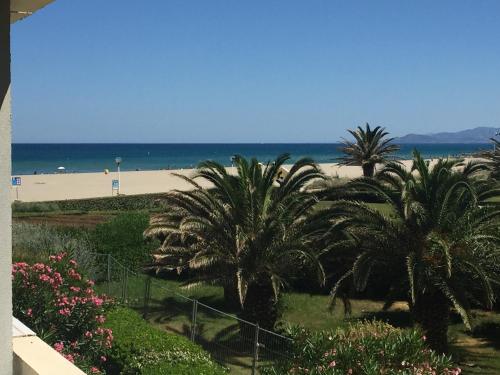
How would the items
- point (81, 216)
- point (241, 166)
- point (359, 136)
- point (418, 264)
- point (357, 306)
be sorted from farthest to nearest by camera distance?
point (359, 136) < point (81, 216) < point (357, 306) < point (241, 166) < point (418, 264)

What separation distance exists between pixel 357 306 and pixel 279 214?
12.2 ft

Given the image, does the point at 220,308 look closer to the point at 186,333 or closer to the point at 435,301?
the point at 186,333

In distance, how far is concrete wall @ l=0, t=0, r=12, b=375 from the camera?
330 cm

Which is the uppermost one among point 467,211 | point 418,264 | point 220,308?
point 467,211

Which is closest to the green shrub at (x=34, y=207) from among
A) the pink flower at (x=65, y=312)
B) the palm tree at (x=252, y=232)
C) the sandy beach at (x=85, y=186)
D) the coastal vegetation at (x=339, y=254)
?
the sandy beach at (x=85, y=186)

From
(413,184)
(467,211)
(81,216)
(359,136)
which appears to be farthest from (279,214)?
(359,136)

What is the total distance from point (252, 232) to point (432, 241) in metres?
3.95

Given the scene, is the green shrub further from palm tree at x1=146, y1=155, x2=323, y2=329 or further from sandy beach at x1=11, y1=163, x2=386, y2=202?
palm tree at x1=146, y1=155, x2=323, y2=329

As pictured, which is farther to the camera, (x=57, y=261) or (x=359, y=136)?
(x=359, y=136)

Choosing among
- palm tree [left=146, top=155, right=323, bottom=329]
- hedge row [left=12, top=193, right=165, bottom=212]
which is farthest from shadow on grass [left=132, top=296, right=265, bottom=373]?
hedge row [left=12, top=193, right=165, bottom=212]

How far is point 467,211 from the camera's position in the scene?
42.8ft

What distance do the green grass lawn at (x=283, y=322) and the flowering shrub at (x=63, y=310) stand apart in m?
2.43

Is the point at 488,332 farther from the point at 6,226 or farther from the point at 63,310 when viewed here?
the point at 6,226

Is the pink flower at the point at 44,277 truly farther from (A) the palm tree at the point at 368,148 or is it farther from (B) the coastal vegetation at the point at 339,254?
(A) the palm tree at the point at 368,148
